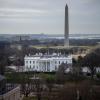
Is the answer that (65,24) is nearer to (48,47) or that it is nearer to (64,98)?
(48,47)

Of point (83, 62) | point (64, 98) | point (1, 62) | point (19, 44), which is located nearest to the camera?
point (64, 98)

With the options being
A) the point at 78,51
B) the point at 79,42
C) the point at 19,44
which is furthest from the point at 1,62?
the point at 79,42

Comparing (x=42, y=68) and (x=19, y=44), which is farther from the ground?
(x=19, y=44)

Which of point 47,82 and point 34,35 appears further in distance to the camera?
point 34,35

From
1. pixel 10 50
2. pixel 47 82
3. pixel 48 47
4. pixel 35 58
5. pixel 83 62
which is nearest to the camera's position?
pixel 47 82

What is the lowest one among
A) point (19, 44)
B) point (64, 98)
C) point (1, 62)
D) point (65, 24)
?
point (64, 98)

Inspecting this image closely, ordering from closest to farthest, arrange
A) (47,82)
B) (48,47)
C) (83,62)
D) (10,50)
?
1. (47,82)
2. (83,62)
3. (10,50)
4. (48,47)

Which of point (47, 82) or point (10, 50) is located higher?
point (10, 50)

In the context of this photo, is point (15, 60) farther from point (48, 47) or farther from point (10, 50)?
point (48, 47)

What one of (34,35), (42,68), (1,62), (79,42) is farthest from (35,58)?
(79,42)

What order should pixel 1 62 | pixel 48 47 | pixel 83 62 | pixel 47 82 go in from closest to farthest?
pixel 47 82 → pixel 1 62 → pixel 83 62 → pixel 48 47
